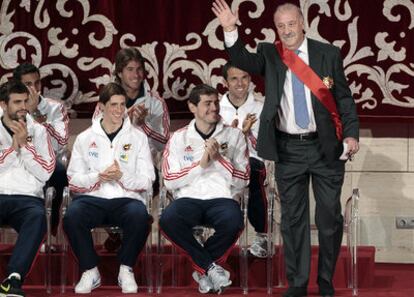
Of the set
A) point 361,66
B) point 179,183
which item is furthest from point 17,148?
point 361,66

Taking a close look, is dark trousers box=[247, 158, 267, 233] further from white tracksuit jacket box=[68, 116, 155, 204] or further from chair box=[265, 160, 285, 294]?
white tracksuit jacket box=[68, 116, 155, 204]

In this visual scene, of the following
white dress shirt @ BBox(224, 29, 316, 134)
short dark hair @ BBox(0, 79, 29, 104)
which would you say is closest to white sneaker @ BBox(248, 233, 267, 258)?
white dress shirt @ BBox(224, 29, 316, 134)

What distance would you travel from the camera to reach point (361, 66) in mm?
8156

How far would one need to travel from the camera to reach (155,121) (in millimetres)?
7910

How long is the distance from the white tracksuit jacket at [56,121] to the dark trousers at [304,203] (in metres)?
1.69

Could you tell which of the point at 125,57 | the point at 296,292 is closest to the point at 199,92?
the point at 125,57

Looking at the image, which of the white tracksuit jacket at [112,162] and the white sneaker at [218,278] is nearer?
the white sneaker at [218,278]

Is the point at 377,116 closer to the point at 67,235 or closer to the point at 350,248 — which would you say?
the point at 350,248

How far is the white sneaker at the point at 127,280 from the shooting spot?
705cm

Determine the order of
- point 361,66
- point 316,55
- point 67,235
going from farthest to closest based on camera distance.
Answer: point 361,66 < point 67,235 < point 316,55

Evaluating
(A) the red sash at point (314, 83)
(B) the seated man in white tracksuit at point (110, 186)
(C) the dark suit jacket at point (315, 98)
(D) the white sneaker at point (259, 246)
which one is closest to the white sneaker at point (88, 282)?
(B) the seated man in white tracksuit at point (110, 186)

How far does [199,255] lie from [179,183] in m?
0.50

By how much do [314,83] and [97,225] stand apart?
158 centimetres

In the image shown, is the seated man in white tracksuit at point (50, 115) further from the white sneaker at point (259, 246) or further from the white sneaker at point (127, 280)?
the white sneaker at point (259, 246)
